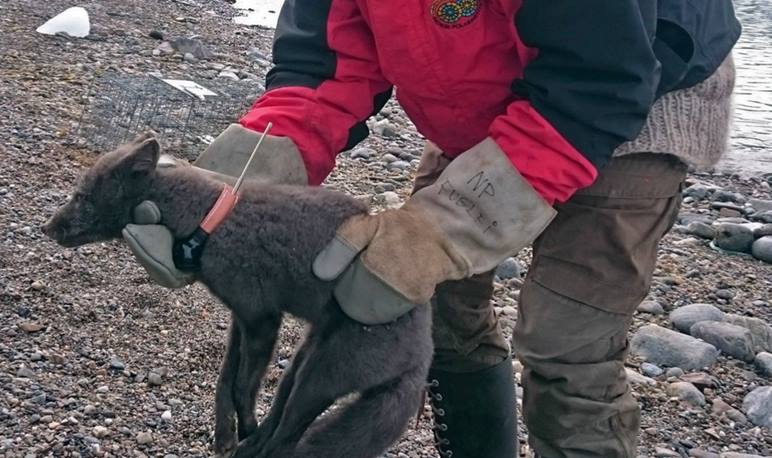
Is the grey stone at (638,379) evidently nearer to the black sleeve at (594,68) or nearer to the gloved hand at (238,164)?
the gloved hand at (238,164)

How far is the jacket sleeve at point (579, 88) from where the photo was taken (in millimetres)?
2705

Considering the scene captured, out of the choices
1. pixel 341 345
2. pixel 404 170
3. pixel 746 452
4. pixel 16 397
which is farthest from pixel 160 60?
pixel 341 345

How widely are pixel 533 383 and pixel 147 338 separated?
219 centimetres

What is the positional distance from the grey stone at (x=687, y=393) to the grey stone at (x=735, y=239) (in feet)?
8.45

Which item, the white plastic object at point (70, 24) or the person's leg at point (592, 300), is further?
the white plastic object at point (70, 24)

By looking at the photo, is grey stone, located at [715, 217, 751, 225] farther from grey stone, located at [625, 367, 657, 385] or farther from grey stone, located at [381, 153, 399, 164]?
grey stone, located at [625, 367, 657, 385]

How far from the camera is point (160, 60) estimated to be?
1049cm

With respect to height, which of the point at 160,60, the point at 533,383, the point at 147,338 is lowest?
the point at 160,60

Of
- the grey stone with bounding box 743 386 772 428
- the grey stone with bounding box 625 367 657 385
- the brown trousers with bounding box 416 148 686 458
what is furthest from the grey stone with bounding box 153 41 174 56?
the brown trousers with bounding box 416 148 686 458

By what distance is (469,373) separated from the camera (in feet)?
12.7

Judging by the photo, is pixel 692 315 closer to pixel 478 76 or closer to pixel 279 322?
pixel 478 76

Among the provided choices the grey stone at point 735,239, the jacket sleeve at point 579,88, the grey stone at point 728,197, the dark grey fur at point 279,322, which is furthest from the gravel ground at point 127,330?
the jacket sleeve at point 579,88

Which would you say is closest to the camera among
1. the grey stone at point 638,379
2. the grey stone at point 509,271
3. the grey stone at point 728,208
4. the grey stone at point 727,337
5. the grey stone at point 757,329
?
the grey stone at point 638,379

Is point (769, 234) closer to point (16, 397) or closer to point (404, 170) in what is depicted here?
point (404, 170)
